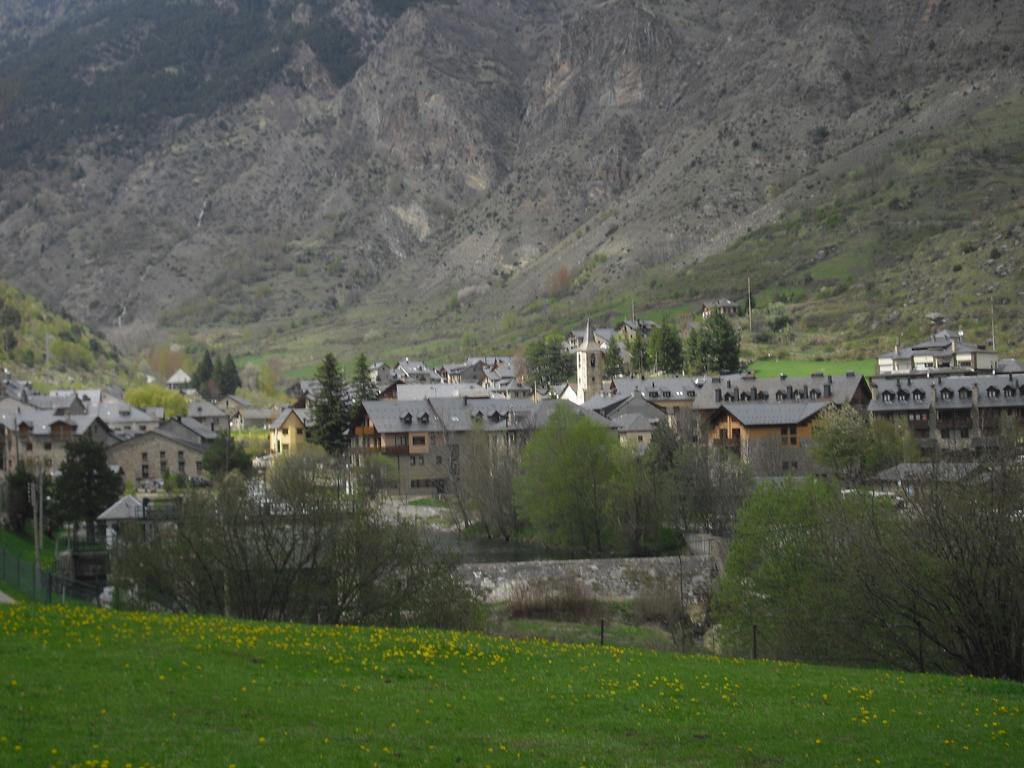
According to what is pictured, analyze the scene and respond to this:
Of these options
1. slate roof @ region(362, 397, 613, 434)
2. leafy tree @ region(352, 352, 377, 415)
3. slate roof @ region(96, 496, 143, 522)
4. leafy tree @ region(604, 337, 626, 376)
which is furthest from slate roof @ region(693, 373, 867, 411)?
slate roof @ region(96, 496, 143, 522)

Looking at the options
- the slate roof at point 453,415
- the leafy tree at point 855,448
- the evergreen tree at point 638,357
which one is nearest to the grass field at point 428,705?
the leafy tree at point 855,448

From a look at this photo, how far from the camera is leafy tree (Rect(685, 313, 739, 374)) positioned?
149500mm

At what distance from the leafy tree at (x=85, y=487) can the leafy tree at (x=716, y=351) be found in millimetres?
83680

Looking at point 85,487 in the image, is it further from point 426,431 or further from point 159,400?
point 159,400

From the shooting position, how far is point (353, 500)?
51.1 meters

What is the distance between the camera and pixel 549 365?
17112cm

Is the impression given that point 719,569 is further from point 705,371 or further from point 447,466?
point 705,371

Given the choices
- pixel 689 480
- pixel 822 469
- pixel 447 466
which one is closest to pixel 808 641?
pixel 689 480

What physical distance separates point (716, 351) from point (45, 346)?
85226 millimetres

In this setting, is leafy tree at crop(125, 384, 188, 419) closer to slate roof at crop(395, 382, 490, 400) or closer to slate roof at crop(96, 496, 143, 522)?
slate roof at crop(395, 382, 490, 400)

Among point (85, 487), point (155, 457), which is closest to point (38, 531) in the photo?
point (85, 487)

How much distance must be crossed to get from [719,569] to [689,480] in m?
15.8

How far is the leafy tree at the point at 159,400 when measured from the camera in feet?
466

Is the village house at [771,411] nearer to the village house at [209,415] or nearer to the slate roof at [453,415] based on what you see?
the slate roof at [453,415]
